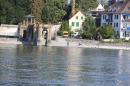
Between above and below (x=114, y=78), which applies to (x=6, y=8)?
above

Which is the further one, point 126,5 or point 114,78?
point 126,5

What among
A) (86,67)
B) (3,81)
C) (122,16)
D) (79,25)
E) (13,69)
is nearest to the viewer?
(3,81)

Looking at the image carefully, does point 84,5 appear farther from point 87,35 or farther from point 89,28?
point 87,35

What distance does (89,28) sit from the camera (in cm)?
10869

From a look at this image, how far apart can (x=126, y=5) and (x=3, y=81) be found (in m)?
Result: 74.6

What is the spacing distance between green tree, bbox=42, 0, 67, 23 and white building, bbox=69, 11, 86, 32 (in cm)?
490

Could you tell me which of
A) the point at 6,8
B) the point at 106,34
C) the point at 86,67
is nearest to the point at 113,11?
the point at 106,34

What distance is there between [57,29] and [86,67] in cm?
6328

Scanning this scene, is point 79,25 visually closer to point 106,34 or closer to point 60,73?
point 106,34

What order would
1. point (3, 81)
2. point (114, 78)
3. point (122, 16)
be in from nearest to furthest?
point (3, 81), point (114, 78), point (122, 16)

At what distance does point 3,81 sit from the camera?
3778 centimetres

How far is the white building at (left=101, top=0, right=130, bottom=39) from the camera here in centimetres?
10862

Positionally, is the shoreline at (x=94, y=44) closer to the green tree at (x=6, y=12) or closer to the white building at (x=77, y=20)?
the green tree at (x=6, y=12)

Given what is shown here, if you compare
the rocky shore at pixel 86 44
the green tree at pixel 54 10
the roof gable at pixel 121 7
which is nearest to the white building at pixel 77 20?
the green tree at pixel 54 10
